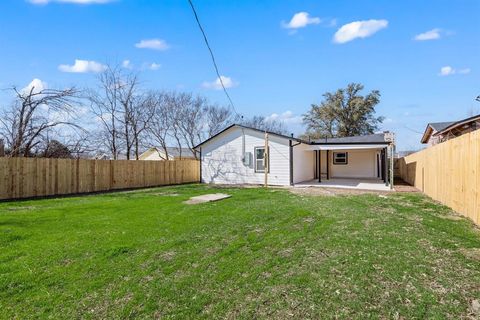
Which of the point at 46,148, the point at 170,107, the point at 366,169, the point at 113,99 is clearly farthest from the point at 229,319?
the point at 170,107

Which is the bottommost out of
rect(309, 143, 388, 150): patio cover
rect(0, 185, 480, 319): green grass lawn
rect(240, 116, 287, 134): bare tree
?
rect(0, 185, 480, 319): green grass lawn

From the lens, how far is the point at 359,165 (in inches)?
771

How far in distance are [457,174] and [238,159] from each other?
1137cm

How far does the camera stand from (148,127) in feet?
76.5

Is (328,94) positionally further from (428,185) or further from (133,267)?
(133,267)

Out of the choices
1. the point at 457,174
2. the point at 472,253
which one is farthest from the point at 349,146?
the point at 472,253

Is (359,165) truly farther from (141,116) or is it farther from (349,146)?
(141,116)

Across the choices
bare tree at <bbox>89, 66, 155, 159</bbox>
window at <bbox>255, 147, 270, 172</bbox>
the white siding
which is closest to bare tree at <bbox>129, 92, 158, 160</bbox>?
bare tree at <bbox>89, 66, 155, 159</bbox>

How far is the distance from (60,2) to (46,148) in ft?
28.2

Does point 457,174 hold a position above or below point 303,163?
below

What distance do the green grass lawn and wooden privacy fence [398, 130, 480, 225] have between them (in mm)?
611

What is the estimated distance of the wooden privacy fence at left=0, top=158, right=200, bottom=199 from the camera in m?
10.7

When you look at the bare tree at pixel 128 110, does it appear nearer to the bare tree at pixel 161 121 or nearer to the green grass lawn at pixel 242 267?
the bare tree at pixel 161 121

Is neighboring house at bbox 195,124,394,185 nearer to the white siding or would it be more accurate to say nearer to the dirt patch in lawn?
the white siding
